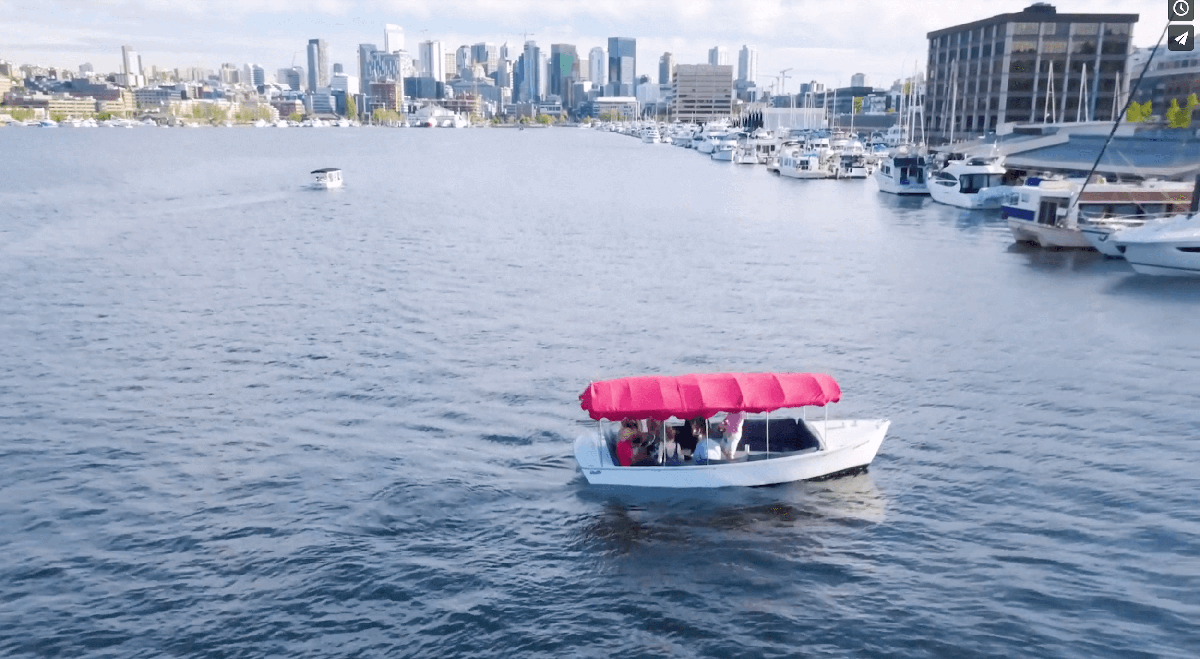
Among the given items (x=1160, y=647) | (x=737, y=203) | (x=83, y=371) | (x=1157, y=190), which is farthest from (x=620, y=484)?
(x=737, y=203)

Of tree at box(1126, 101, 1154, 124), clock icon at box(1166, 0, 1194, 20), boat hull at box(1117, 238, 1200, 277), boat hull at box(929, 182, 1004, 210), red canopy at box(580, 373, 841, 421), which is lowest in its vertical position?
red canopy at box(580, 373, 841, 421)

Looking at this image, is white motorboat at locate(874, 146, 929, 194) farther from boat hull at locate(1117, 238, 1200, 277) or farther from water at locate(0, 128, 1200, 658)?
boat hull at locate(1117, 238, 1200, 277)

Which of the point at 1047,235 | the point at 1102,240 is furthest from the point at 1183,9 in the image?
the point at 1047,235

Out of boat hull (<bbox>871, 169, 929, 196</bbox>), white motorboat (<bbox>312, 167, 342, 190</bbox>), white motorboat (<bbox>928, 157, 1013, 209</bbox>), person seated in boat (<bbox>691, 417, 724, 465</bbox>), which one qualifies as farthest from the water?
white motorboat (<bbox>312, 167, 342, 190</bbox>)

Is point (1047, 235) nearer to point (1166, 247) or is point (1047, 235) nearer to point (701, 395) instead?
point (1166, 247)

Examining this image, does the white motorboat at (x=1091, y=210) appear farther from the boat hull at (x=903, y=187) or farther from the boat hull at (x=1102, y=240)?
the boat hull at (x=903, y=187)
